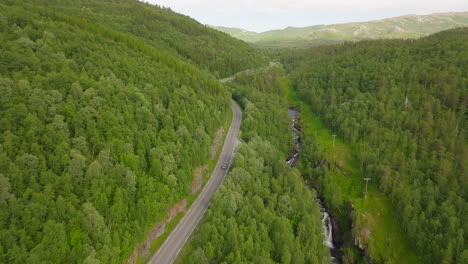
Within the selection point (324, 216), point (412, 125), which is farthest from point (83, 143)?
point (412, 125)

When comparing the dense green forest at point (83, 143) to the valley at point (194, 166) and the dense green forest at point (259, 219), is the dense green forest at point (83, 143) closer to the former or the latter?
the valley at point (194, 166)

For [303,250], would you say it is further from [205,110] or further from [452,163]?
[452,163]

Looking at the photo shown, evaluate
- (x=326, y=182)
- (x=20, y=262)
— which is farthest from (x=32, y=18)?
(x=326, y=182)

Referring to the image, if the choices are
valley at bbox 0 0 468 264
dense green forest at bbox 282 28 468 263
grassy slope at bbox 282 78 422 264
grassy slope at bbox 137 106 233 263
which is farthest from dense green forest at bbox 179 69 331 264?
dense green forest at bbox 282 28 468 263

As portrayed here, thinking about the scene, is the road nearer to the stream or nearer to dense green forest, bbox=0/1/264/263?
dense green forest, bbox=0/1/264/263

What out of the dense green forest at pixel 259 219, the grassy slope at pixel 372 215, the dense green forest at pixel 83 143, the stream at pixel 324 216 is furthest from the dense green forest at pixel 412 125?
the dense green forest at pixel 83 143

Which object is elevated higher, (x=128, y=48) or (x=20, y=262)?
(x=128, y=48)
